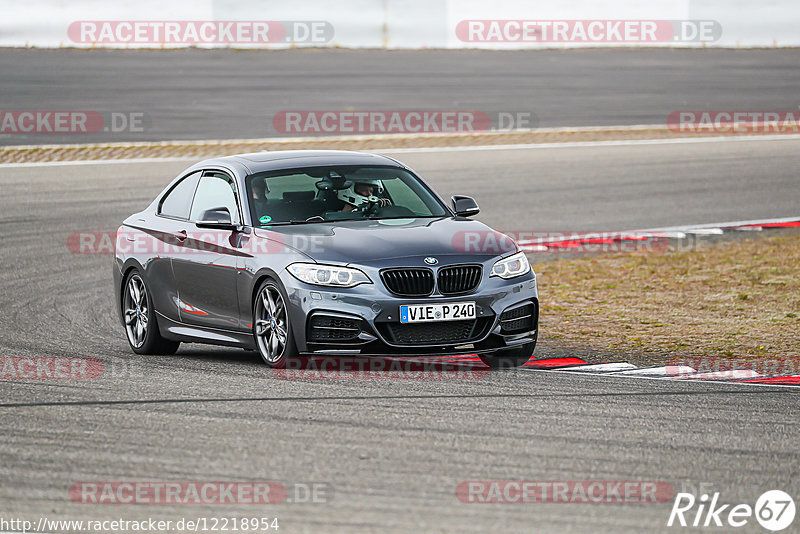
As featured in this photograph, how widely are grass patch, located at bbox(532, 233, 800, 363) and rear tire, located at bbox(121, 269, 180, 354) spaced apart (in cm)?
340

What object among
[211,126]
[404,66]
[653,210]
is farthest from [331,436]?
[404,66]

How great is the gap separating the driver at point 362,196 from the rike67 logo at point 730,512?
4820 mm

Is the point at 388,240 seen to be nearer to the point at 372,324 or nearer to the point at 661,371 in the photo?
the point at 372,324

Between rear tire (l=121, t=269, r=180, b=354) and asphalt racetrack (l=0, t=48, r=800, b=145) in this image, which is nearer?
rear tire (l=121, t=269, r=180, b=354)

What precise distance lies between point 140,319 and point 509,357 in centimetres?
326

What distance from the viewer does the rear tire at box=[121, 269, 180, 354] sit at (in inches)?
449

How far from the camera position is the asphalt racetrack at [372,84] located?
91.3ft

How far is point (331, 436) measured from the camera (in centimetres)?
756

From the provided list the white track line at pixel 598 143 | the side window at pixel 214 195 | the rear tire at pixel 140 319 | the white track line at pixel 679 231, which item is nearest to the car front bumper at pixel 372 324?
the side window at pixel 214 195

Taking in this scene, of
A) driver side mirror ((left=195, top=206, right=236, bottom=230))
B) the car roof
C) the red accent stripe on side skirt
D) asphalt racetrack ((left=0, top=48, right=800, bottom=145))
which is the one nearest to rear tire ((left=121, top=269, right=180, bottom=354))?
the car roof

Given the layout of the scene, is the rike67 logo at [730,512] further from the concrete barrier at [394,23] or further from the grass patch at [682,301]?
the concrete barrier at [394,23]

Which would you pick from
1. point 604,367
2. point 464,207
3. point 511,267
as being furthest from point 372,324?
point 604,367

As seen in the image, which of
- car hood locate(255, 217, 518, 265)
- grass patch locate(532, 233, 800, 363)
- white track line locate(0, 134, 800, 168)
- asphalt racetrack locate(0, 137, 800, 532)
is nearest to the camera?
asphalt racetrack locate(0, 137, 800, 532)

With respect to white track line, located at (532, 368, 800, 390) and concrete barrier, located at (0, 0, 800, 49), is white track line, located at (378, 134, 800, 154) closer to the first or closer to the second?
concrete barrier, located at (0, 0, 800, 49)
